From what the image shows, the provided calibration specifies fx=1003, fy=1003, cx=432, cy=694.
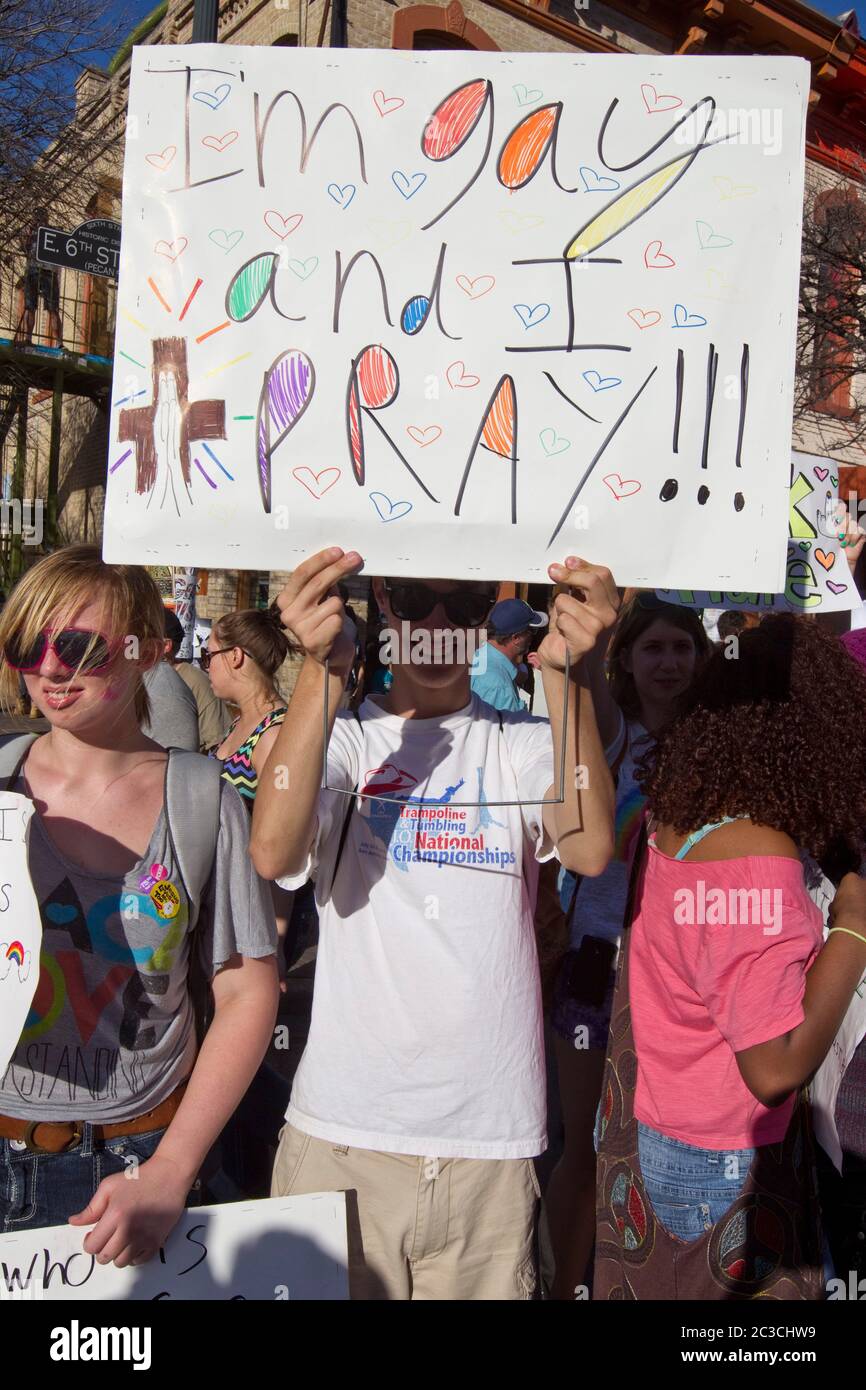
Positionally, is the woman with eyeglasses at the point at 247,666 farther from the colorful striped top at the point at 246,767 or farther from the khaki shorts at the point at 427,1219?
the khaki shorts at the point at 427,1219

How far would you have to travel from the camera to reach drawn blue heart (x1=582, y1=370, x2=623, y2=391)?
1.73 m

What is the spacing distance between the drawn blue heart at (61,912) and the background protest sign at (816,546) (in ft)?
6.07

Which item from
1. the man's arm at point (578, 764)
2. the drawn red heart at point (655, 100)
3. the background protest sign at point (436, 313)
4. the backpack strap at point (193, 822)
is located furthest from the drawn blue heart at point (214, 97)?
the backpack strap at point (193, 822)

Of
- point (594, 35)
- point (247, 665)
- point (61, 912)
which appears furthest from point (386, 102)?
point (594, 35)

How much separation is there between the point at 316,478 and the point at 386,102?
0.66 metres

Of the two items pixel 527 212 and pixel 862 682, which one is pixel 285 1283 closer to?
pixel 862 682

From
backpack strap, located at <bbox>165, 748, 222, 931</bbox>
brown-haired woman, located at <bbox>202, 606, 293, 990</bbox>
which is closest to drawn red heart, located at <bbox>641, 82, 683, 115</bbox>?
backpack strap, located at <bbox>165, 748, 222, 931</bbox>

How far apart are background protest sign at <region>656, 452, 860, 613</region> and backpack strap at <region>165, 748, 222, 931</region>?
A: 158 cm

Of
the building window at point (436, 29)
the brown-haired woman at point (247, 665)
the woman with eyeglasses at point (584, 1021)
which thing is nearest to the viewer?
the woman with eyeglasses at point (584, 1021)

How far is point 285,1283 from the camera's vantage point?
1604 millimetres

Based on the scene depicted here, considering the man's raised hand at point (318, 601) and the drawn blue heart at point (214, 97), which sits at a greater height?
the drawn blue heart at point (214, 97)

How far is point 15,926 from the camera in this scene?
5.00 feet

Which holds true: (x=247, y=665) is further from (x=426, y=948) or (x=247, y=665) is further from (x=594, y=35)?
(x=594, y=35)

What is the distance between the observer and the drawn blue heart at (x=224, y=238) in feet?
5.69
